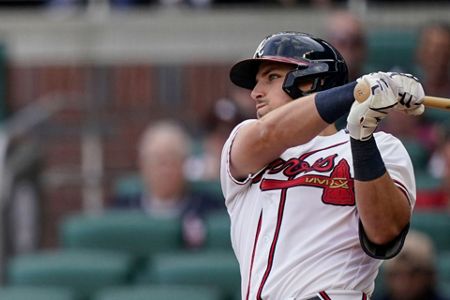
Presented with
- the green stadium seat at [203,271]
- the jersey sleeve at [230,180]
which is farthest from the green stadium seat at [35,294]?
the jersey sleeve at [230,180]

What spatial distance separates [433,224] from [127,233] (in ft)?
5.37

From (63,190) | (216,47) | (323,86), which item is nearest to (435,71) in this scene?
(216,47)

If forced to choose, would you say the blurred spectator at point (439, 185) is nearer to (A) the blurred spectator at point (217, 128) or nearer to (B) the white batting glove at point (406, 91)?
(A) the blurred spectator at point (217, 128)

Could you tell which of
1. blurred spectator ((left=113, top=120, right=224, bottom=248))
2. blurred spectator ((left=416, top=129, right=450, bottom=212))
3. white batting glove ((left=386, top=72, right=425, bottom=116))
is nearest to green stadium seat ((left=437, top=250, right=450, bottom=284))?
blurred spectator ((left=416, top=129, right=450, bottom=212))

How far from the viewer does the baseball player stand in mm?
3398

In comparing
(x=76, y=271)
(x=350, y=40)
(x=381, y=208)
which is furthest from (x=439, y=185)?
(x=381, y=208)

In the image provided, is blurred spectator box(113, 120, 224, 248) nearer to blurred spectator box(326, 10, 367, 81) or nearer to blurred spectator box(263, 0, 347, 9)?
blurred spectator box(326, 10, 367, 81)

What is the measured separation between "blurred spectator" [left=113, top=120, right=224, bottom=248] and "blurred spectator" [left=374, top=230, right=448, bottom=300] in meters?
1.36

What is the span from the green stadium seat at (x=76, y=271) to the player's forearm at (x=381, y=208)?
3.18 meters

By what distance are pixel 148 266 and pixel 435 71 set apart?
6.54 ft

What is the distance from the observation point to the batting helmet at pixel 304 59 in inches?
141

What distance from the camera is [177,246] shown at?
6.71 m

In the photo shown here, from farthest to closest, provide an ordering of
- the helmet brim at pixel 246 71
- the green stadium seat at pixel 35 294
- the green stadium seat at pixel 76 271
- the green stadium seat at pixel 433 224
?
the green stadium seat at pixel 76 271 < the green stadium seat at pixel 433 224 < the green stadium seat at pixel 35 294 < the helmet brim at pixel 246 71

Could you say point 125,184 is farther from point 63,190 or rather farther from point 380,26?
Result: point 380,26
